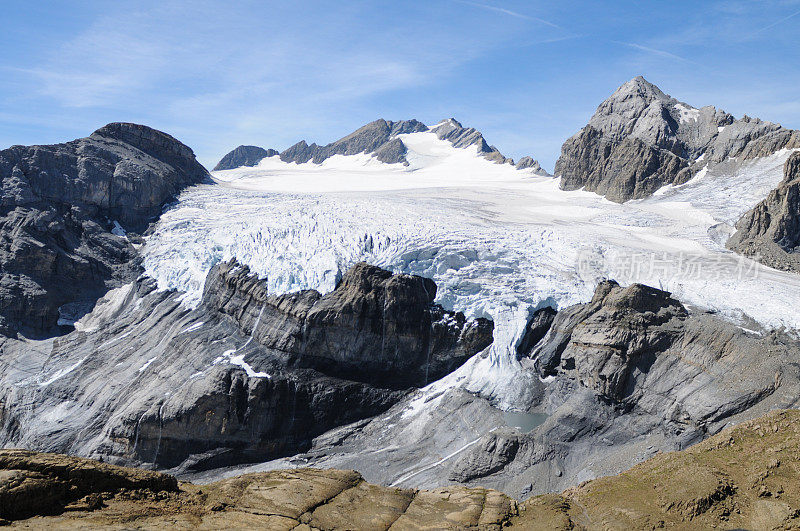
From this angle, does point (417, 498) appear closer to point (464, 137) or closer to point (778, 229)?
point (778, 229)

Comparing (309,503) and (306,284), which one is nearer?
(309,503)

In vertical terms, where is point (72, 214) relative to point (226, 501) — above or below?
above

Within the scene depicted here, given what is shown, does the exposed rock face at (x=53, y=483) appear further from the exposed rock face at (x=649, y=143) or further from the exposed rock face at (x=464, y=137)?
the exposed rock face at (x=464, y=137)

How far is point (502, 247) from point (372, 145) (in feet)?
349

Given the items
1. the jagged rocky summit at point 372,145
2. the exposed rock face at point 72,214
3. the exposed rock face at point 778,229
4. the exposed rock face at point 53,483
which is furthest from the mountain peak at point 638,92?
the exposed rock face at point 53,483

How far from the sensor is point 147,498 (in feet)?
38.4

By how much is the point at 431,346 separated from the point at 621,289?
13.7 meters

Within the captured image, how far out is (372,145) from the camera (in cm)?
14662

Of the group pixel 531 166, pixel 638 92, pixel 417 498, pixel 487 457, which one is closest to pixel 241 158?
pixel 531 166

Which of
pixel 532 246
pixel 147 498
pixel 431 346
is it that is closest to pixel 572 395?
pixel 431 346

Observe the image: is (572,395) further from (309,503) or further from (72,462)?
(72,462)

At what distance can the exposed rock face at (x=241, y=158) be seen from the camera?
14188 cm

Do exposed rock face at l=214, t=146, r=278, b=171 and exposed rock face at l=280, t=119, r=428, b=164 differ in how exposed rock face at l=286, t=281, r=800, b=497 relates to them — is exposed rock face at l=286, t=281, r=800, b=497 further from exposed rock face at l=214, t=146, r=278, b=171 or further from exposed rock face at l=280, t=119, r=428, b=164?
exposed rock face at l=214, t=146, r=278, b=171

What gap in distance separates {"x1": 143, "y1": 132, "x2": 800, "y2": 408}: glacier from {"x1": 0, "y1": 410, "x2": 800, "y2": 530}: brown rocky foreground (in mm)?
20825
